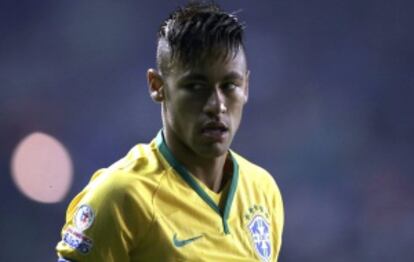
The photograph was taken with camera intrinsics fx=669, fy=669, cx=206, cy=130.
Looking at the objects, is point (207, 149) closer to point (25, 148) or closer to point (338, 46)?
point (25, 148)

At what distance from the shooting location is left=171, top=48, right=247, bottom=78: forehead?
1.39 meters

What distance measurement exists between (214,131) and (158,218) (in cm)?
22

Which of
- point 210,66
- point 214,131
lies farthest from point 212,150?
point 210,66

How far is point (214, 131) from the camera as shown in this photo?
141cm

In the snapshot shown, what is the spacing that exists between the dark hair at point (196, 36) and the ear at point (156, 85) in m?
0.02

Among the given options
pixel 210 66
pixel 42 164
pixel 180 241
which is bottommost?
pixel 42 164

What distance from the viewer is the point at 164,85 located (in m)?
1.47


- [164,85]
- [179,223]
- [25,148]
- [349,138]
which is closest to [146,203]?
[179,223]

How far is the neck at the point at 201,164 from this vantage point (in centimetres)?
149

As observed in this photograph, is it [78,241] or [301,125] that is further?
[301,125]

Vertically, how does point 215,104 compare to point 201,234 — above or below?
above

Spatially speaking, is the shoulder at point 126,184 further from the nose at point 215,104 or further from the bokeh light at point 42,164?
the bokeh light at point 42,164

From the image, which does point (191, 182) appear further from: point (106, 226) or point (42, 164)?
point (42, 164)

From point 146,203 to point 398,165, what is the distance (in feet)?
8.01
